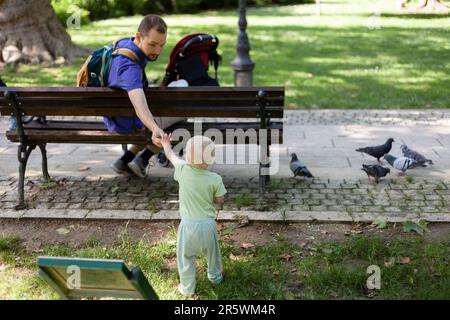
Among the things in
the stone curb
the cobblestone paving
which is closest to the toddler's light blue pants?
the stone curb

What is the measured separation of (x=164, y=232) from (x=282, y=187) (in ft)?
4.74

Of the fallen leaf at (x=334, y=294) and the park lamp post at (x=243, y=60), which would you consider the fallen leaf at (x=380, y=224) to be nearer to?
the fallen leaf at (x=334, y=294)

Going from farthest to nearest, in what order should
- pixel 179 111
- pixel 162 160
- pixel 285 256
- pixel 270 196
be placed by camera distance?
pixel 162 160
pixel 270 196
pixel 179 111
pixel 285 256

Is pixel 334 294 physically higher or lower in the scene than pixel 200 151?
lower

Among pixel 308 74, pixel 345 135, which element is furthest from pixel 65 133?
pixel 308 74

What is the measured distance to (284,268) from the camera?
158 inches

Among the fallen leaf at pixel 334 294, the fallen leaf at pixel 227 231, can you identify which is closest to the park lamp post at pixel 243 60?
the fallen leaf at pixel 227 231

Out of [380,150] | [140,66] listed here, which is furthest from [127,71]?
[380,150]

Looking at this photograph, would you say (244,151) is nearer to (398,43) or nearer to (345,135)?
(345,135)

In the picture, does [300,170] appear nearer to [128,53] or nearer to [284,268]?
[284,268]

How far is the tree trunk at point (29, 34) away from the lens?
12.0 metres

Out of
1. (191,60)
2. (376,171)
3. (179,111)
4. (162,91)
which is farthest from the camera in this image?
(191,60)

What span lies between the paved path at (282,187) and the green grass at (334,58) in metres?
2.54
